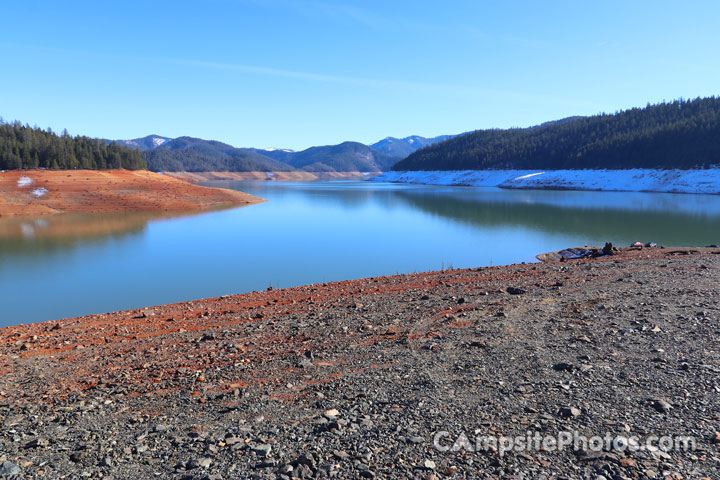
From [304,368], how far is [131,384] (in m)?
2.49

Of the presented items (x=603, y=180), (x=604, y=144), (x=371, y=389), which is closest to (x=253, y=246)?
(x=371, y=389)

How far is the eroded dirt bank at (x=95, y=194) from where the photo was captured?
4578cm

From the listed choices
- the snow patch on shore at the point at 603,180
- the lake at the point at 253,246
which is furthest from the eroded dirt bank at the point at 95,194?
the snow patch on shore at the point at 603,180

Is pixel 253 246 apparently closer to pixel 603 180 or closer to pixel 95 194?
pixel 95 194

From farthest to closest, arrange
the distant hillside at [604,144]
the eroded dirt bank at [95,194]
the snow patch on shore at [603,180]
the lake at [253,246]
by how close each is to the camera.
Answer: the distant hillside at [604,144], the snow patch on shore at [603,180], the eroded dirt bank at [95,194], the lake at [253,246]

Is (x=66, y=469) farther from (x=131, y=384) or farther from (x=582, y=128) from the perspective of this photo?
(x=582, y=128)

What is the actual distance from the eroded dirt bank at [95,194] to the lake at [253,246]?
4.69m

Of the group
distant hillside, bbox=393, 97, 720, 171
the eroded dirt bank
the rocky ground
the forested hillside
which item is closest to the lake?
the eroded dirt bank

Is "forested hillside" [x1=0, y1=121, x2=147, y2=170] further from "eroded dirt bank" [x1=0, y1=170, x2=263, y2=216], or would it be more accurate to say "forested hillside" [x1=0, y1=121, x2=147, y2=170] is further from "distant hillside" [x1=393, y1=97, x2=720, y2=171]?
"distant hillside" [x1=393, y1=97, x2=720, y2=171]

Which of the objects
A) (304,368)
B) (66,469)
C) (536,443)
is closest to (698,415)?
(536,443)

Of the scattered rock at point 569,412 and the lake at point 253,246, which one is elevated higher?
the scattered rock at point 569,412

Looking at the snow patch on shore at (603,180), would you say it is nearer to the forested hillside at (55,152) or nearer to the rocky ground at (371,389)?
the rocky ground at (371,389)

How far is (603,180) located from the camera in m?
88.4

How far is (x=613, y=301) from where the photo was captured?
31.1ft
